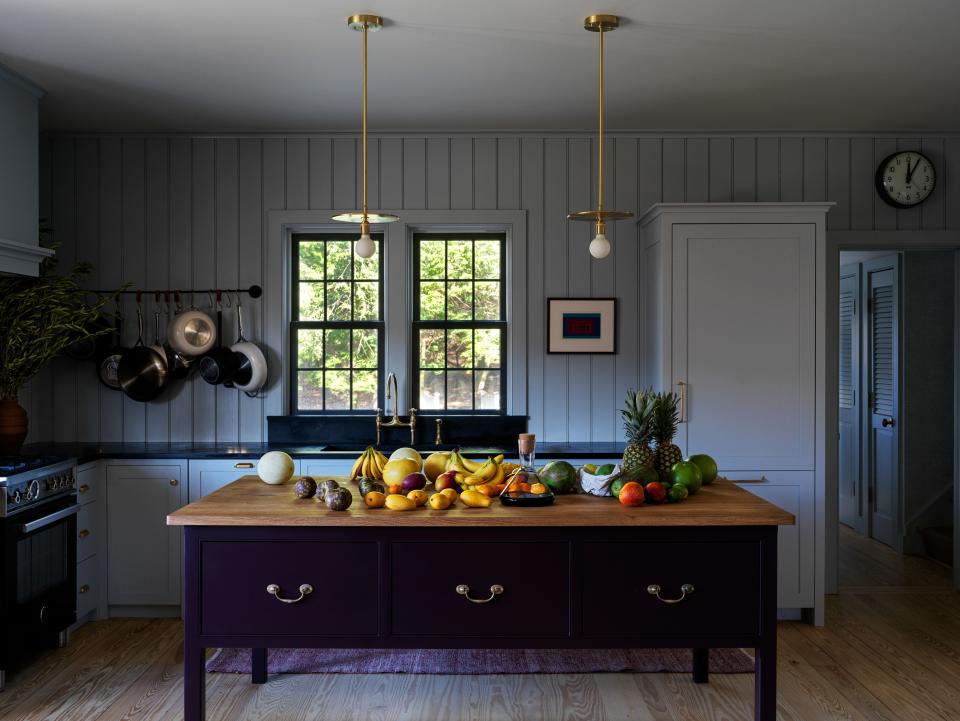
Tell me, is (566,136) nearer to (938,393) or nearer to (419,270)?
(419,270)

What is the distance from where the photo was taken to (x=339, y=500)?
2.59m

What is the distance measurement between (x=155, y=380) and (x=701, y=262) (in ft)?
10.6

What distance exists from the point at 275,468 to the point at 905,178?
410cm

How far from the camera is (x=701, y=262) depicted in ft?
14.1

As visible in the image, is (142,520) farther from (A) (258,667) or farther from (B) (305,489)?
(B) (305,489)

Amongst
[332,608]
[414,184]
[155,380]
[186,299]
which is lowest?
[332,608]

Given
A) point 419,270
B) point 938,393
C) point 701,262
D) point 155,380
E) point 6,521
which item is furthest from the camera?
point 938,393

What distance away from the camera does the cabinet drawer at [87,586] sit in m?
4.12

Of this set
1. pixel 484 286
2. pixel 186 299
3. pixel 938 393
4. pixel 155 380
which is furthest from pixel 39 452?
pixel 938 393

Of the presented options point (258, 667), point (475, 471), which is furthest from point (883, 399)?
point (258, 667)

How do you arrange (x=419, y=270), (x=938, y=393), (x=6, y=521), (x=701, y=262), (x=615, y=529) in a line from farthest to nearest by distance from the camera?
(x=938, y=393) < (x=419, y=270) < (x=701, y=262) < (x=6, y=521) < (x=615, y=529)

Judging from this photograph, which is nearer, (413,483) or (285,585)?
(285,585)

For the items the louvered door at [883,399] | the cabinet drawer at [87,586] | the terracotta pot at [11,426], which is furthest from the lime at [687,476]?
the louvered door at [883,399]

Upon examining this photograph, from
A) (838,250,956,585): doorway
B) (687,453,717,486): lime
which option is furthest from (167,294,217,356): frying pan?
(838,250,956,585): doorway
